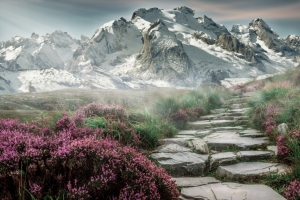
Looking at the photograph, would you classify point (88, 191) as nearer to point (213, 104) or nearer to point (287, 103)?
point (287, 103)

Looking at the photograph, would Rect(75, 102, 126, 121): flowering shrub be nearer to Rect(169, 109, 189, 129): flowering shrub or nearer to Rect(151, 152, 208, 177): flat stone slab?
Rect(151, 152, 208, 177): flat stone slab

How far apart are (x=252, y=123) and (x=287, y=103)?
1381 mm

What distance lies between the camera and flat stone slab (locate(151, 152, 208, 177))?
449 cm

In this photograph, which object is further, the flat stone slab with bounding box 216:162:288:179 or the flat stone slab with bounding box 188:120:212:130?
the flat stone slab with bounding box 188:120:212:130

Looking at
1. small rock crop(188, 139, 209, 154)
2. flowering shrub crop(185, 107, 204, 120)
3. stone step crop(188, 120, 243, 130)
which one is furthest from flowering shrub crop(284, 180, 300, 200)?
flowering shrub crop(185, 107, 204, 120)

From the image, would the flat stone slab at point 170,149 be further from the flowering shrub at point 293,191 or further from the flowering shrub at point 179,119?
the flowering shrub at point 179,119

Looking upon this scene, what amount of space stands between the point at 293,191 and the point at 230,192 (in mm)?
770

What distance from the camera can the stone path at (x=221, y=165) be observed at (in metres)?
3.41

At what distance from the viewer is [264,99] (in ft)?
30.7

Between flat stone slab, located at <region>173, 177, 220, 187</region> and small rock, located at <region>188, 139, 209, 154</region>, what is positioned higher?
small rock, located at <region>188, 139, 209, 154</region>

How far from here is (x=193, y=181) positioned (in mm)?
4043

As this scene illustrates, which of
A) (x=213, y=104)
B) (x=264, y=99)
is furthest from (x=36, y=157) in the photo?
(x=213, y=104)

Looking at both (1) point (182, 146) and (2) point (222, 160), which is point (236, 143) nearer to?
(2) point (222, 160)

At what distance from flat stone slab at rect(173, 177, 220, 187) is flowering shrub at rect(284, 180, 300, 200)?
1.09 m
